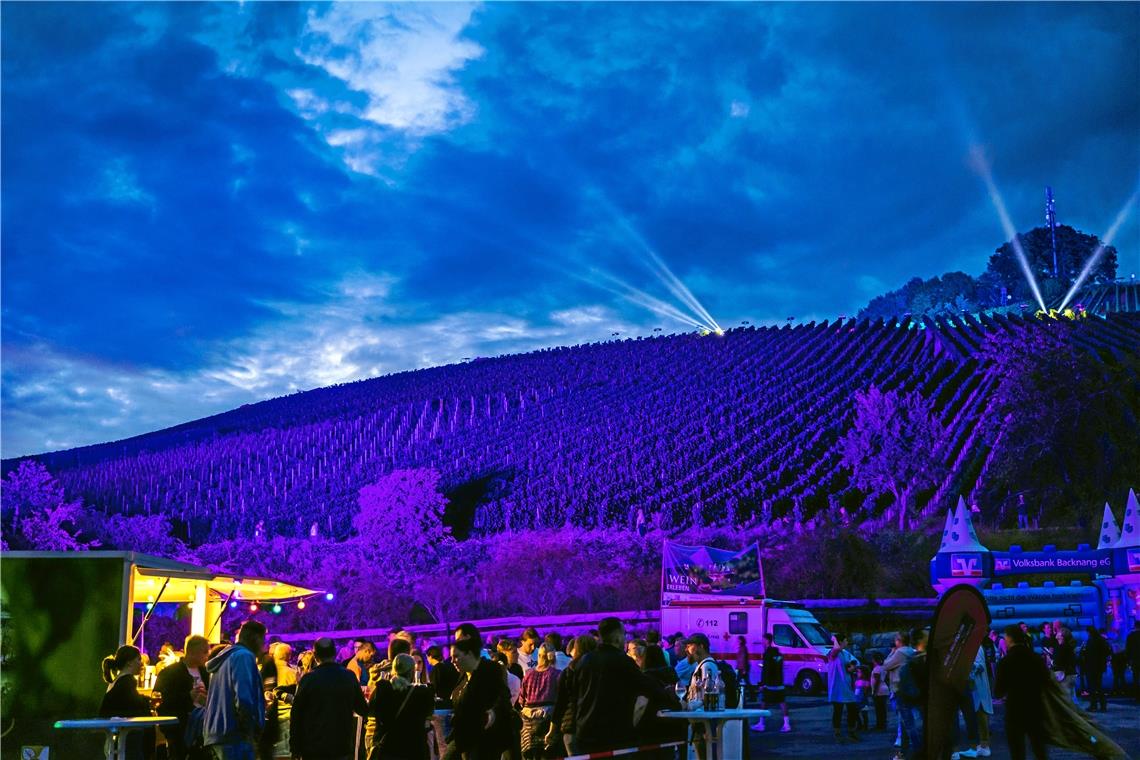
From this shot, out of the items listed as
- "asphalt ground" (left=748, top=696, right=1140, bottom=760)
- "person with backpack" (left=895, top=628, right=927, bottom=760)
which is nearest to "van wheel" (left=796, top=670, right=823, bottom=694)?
"asphalt ground" (left=748, top=696, right=1140, bottom=760)

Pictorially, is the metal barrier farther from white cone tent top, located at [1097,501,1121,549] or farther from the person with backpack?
white cone tent top, located at [1097,501,1121,549]

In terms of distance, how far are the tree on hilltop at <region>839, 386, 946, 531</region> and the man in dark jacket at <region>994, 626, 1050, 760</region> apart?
4590 cm

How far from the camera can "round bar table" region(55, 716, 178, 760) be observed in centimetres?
824

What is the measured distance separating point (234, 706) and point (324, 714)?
59cm

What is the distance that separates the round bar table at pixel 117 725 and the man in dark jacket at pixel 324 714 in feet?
3.75

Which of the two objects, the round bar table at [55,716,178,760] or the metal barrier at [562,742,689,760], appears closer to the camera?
the metal barrier at [562,742,689,760]

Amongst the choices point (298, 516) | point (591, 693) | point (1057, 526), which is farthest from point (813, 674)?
point (298, 516)

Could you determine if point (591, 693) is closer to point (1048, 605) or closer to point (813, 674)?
point (813, 674)

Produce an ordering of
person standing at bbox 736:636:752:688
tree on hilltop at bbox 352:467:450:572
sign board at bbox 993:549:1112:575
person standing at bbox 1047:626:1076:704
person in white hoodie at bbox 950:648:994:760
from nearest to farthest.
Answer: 1. person in white hoodie at bbox 950:648:994:760
2. person standing at bbox 1047:626:1076:704
3. person standing at bbox 736:636:752:688
4. sign board at bbox 993:549:1112:575
5. tree on hilltop at bbox 352:467:450:572

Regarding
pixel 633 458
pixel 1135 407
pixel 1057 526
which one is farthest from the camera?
pixel 633 458

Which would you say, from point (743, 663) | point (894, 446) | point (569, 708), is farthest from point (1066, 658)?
point (894, 446)

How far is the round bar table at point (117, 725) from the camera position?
8.24 m

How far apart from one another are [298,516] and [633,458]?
64.1 ft

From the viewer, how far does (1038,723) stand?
10008 millimetres
